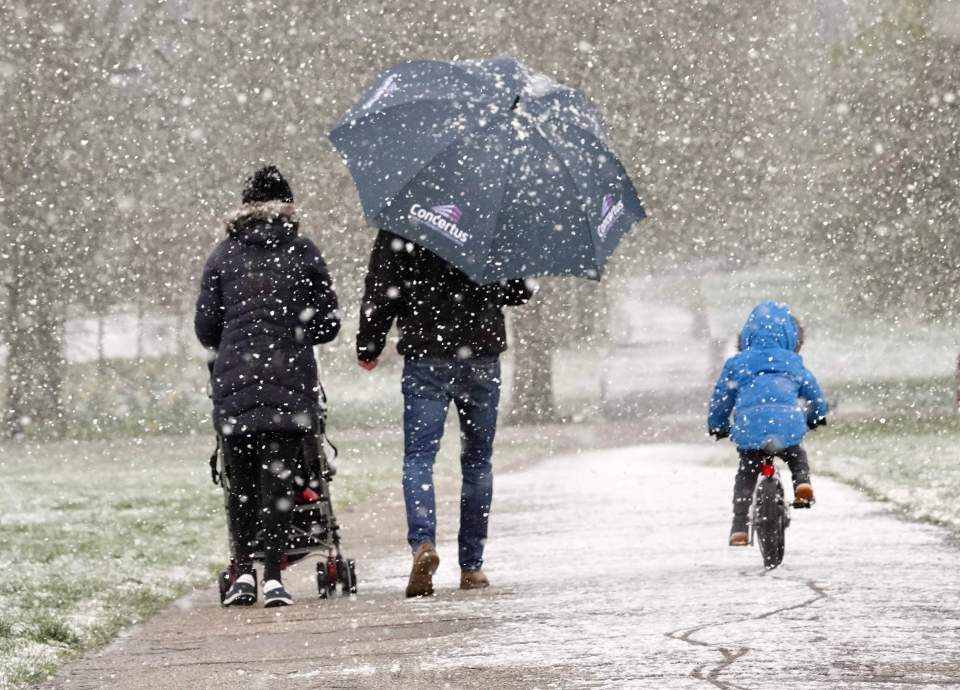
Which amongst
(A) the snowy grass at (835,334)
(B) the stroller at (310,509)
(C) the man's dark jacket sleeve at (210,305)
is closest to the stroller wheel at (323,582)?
(B) the stroller at (310,509)

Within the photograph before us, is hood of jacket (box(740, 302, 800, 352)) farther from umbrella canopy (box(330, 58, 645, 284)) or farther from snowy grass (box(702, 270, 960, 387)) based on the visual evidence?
snowy grass (box(702, 270, 960, 387))

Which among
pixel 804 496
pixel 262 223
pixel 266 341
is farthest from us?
pixel 804 496

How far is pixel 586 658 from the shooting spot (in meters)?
6.23

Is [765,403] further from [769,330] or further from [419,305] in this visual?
[419,305]

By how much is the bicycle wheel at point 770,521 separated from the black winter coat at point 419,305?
1661mm

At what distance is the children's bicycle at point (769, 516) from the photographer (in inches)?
344

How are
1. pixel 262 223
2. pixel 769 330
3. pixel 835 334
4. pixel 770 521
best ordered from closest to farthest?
pixel 262 223
pixel 770 521
pixel 769 330
pixel 835 334

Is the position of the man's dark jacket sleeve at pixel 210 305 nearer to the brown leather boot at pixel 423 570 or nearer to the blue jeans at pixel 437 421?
the blue jeans at pixel 437 421

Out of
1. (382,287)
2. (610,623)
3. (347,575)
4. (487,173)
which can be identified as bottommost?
(610,623)

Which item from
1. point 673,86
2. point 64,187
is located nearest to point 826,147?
point 673,86

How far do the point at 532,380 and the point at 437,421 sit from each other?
2389 centimetres

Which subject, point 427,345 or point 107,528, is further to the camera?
point 107,528

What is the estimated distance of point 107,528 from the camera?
45.6ft

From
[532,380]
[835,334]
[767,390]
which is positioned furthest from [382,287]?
[835,334]
